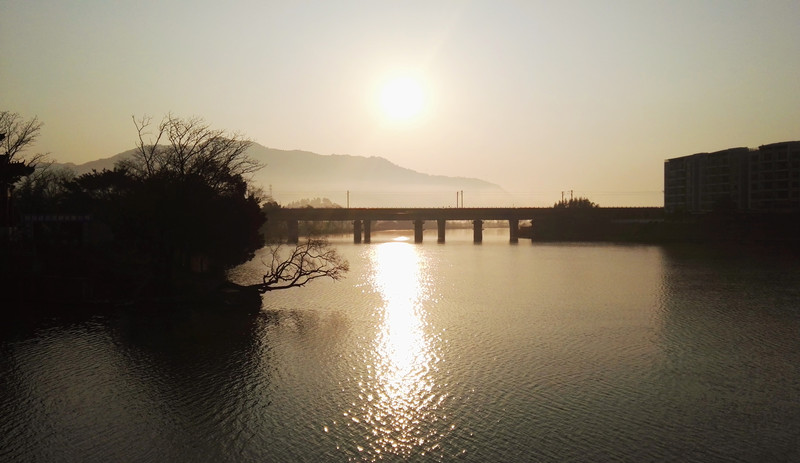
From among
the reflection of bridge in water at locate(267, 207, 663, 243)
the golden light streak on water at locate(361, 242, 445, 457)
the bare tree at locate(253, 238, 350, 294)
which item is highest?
the reflection of bridge in water at locate(267, 207, 663, 243)

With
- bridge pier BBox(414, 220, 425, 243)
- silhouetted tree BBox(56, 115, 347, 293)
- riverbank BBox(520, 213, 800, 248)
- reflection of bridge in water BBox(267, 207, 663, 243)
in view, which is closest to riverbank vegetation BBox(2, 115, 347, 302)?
silhouetted tree BBox(56, 115, 347, 293)

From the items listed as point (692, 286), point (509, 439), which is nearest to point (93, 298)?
point (509, 439)

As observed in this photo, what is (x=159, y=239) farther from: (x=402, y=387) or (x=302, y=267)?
(x=402, y=387)

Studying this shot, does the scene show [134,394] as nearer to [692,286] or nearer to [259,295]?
[259,295]

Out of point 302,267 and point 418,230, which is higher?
point 418,230

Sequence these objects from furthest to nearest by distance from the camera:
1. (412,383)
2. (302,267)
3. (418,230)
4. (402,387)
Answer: (418,230), (302,267), (412,383), (402,387)

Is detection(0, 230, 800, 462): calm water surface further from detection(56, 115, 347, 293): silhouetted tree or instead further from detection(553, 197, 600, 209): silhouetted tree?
detection(553, 197, 600, 209): silhouetted tree

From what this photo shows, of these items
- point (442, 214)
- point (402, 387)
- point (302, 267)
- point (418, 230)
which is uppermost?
point (442, 214)

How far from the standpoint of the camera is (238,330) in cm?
3312

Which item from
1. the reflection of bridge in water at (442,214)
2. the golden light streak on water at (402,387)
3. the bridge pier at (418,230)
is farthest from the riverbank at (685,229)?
the golden light streak on water at (402,387)

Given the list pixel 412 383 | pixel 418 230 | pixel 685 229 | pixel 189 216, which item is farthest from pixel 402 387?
pixel 418 230

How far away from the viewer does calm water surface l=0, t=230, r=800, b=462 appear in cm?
1727

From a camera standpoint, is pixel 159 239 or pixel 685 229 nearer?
pixel 159 239

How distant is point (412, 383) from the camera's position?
23.5m
